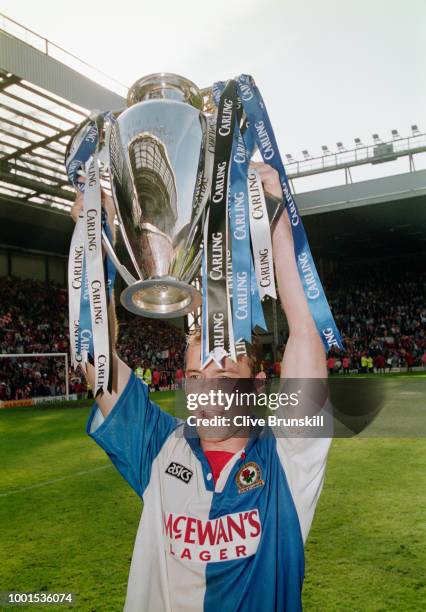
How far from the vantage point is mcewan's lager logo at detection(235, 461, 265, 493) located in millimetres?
1586

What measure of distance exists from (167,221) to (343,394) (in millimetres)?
13301

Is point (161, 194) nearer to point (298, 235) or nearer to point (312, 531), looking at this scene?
point (298, 235)

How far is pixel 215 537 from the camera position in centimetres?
154

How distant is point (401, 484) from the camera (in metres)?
5.72

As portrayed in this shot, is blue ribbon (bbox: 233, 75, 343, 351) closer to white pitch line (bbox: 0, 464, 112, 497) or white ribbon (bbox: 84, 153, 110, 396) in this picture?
white ribbon (bbox: 84, 153, 110, 396)

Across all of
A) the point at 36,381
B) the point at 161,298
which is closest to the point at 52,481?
the point at 161,298

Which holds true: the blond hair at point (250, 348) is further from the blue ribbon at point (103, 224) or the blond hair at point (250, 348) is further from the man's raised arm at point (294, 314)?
the blue ribbon at point (103, 224)

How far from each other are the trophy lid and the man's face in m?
0.74

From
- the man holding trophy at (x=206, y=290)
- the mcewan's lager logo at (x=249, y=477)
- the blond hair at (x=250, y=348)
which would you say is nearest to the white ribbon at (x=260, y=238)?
the man holding trophy at (x=206, y=290)

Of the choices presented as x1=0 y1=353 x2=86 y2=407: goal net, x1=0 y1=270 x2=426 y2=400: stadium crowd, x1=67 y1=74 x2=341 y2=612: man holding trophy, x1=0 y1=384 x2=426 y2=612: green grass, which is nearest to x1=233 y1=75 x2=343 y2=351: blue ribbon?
x1=67 y1=74 x2=341 y2=612: man holding trophy

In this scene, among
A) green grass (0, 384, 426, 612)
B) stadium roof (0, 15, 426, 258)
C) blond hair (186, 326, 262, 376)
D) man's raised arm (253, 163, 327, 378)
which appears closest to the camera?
man's raised arm (253, 163, 327, 378)

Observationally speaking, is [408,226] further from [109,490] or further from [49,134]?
[109,490]

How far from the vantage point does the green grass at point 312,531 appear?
345 centimetres

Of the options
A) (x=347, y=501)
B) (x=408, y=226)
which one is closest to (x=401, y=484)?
(x=347, y=501)
